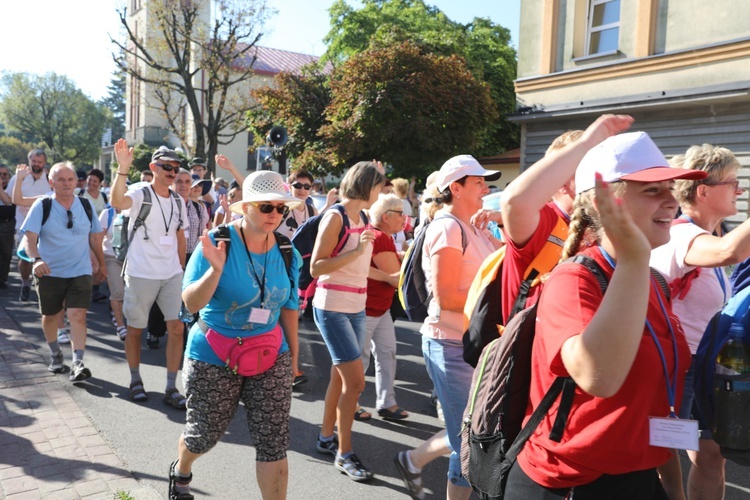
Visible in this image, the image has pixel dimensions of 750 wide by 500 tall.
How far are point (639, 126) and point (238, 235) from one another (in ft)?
43.5

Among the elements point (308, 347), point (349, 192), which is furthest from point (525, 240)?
point (308, 347)

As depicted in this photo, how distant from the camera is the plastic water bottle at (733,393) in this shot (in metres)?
2.34

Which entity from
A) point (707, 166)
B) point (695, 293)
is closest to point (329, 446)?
point (695, 293)

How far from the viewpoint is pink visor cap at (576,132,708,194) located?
5.63 ft

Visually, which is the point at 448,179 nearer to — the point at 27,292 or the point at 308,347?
the point at 308,347

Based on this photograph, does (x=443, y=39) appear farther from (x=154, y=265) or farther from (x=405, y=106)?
(x=154, y=265)

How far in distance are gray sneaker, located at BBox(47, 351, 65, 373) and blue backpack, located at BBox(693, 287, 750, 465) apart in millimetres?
6042

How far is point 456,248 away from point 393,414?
2.59 meters

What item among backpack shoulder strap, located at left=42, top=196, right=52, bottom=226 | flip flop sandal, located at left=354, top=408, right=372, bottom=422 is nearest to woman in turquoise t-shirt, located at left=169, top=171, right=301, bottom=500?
flip flop sandal, located at left=354, top=408, right=372, bottom=422

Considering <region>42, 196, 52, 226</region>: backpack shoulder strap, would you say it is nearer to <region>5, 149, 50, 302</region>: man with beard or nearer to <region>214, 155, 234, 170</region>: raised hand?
<region>214, 155, 234, 170</region>: raised hand

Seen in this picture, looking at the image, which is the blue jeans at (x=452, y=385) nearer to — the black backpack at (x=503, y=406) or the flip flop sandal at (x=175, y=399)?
the black backpack at (x=503, y=406)

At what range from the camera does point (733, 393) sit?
2.36 m

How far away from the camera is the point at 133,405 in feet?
18.3

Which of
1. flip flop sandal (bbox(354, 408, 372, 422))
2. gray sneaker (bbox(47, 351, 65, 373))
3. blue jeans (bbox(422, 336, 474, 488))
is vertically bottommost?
flip flop sandal (bbox(354, 408, 372, 422))
